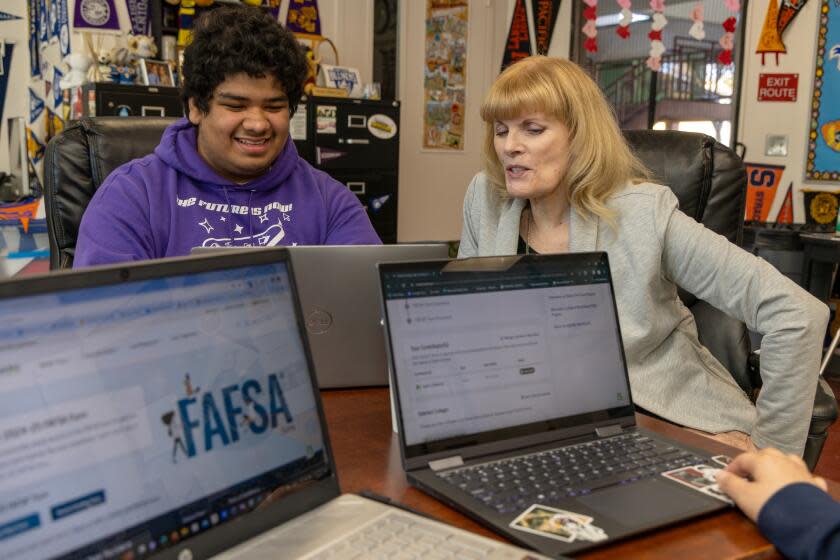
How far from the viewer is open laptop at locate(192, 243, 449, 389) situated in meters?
1.15

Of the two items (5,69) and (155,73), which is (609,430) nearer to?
(155,73)

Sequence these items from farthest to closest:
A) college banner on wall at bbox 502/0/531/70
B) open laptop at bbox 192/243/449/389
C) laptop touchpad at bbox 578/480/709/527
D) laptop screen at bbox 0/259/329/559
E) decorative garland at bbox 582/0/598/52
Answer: college banner on wall at bbox 502/0/531/70 → decorative garland at bbox 582/0/598/52 → open laptop at bbox 192/243/449/389 → laptop touchpad at bbox 578/480/709/527 → laptop screen at bbox 0/259/329/559

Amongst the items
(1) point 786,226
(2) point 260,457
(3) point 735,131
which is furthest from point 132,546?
(3) point 735,131

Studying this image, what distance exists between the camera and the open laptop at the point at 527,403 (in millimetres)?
819

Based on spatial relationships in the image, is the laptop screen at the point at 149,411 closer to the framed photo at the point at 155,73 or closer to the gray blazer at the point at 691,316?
the gray blazer at the point at 691,316

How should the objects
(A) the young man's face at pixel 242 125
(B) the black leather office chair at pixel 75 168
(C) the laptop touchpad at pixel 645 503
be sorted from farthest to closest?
(B) the black leather office chair at pixel 75 168 → (A) the young man's face at pixel 242 125 → (C) the laptop touchpad at pixel 645 503

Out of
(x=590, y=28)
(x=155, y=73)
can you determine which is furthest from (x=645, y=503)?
(x=590, y=28)

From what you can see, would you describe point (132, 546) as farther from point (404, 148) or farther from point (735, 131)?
point (404, 148)

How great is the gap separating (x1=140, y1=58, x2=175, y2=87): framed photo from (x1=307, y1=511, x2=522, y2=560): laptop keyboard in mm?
3538

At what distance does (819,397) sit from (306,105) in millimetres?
3416

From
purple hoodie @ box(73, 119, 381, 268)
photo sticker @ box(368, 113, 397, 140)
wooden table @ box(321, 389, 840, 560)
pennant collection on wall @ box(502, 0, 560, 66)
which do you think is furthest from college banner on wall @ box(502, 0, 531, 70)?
wooden table @ box(321, 389, 840, 560)

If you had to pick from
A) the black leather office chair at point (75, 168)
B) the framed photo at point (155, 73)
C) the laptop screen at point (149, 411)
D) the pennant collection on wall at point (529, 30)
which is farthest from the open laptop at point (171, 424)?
the pennant collection on wall at point (529, 30)

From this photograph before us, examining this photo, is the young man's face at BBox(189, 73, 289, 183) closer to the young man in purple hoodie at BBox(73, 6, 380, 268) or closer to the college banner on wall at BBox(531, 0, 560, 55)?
the young man in purple hoodie at BBox(73, 6, 380, 268)

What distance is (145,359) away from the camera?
2.12ft
